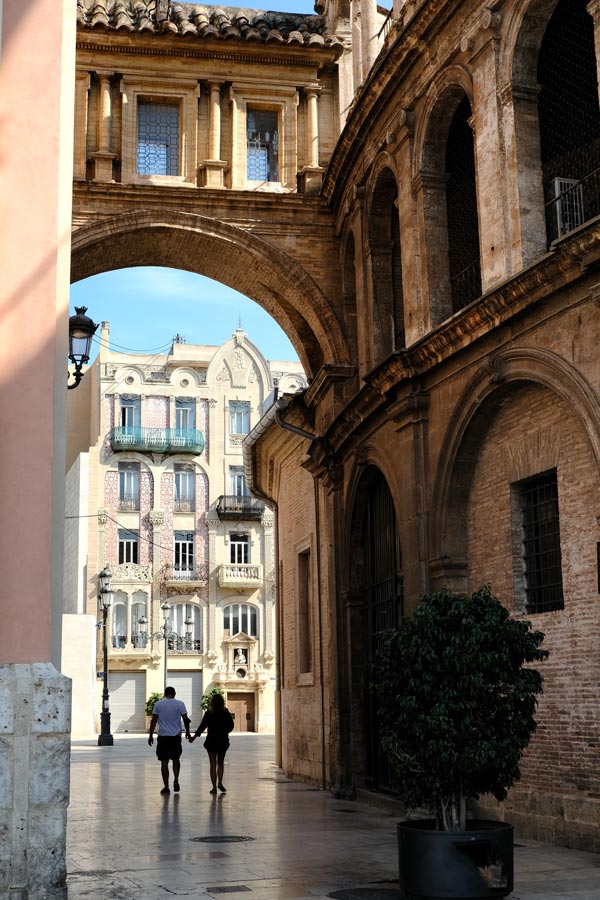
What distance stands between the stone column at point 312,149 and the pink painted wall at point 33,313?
10.4 metres

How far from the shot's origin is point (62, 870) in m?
8.08

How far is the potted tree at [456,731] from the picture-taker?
26.7ft

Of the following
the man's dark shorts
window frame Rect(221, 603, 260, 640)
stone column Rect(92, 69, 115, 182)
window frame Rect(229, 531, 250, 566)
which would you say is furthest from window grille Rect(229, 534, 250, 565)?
the man's dark shorts

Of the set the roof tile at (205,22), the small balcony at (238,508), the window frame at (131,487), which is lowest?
the small balcony at (238,508)

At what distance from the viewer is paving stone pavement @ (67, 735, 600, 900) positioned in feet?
29.9

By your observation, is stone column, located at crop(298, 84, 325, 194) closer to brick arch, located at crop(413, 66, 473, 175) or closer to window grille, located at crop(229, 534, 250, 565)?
brick arch, located at crop(413, 66, 473, 175)

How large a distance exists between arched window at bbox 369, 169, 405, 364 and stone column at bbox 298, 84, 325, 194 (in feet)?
7.53

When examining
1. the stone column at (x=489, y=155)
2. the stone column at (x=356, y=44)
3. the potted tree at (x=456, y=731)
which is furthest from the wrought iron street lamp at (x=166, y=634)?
the potted tree at (x=456, y=731)

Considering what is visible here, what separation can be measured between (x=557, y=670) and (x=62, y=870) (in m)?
5.63

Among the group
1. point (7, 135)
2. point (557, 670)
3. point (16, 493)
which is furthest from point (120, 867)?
point (7, 135)

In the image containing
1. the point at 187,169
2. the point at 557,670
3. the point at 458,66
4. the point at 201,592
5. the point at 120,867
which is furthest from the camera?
the point at 201,592

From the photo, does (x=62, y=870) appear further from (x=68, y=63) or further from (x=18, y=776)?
(x=68, y=63)

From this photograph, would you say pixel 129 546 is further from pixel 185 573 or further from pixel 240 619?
pixel 240 619

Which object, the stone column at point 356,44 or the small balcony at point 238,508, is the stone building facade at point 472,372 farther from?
the small balcony at point 238,508
